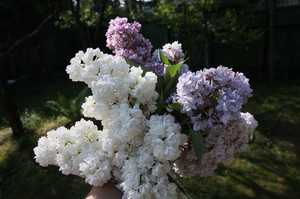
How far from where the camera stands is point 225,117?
0.73m

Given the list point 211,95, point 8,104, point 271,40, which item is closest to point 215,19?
point 271,40

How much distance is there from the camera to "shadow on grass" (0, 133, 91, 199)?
277 centimetres

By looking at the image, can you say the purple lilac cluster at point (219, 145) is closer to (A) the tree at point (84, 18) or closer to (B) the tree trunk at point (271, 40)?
(A) the tree at point (84, 18)

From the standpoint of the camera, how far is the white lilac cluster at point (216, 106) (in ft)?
→ 2.43

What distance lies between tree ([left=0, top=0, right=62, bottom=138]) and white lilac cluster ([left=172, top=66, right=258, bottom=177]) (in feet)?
9.86

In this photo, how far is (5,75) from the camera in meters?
3.60

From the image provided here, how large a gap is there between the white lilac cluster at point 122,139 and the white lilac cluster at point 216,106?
0.10m

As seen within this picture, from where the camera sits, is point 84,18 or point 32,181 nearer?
point 32,181

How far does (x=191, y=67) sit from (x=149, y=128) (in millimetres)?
4974

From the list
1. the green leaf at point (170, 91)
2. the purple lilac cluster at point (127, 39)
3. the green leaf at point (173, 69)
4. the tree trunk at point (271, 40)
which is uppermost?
the purple lilac cluster at point (127, 39)

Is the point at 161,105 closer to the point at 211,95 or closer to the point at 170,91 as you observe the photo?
the point at 170,91

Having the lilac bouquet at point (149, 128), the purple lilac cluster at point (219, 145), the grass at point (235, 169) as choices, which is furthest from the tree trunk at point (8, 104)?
the purple lilac cluster at point (219, 145)

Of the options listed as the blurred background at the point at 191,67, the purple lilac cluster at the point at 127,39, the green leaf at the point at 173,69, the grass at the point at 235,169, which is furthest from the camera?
the blurred background at the point at 191,67

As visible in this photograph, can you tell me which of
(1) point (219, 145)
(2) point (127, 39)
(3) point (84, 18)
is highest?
(3) point (84, 18)
